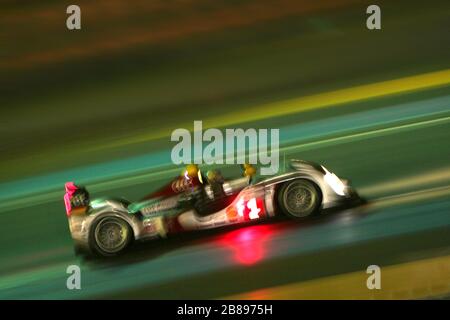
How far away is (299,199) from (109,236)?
841 millimetres

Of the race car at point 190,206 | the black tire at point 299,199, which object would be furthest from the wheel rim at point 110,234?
the black tire at point 299,199

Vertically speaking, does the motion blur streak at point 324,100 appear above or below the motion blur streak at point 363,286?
above

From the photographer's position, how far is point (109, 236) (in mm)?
3379

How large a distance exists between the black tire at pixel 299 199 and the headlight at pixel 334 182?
60 mm

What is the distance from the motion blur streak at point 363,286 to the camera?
3.34 metres

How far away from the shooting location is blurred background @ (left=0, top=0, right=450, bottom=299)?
3.37 meters

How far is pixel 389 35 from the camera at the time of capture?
346 cm

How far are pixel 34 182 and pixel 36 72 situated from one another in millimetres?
485

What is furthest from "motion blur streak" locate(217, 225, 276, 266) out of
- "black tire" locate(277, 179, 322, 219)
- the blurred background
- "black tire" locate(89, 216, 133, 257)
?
"black tire" locate(89, 216, 133, 257)
